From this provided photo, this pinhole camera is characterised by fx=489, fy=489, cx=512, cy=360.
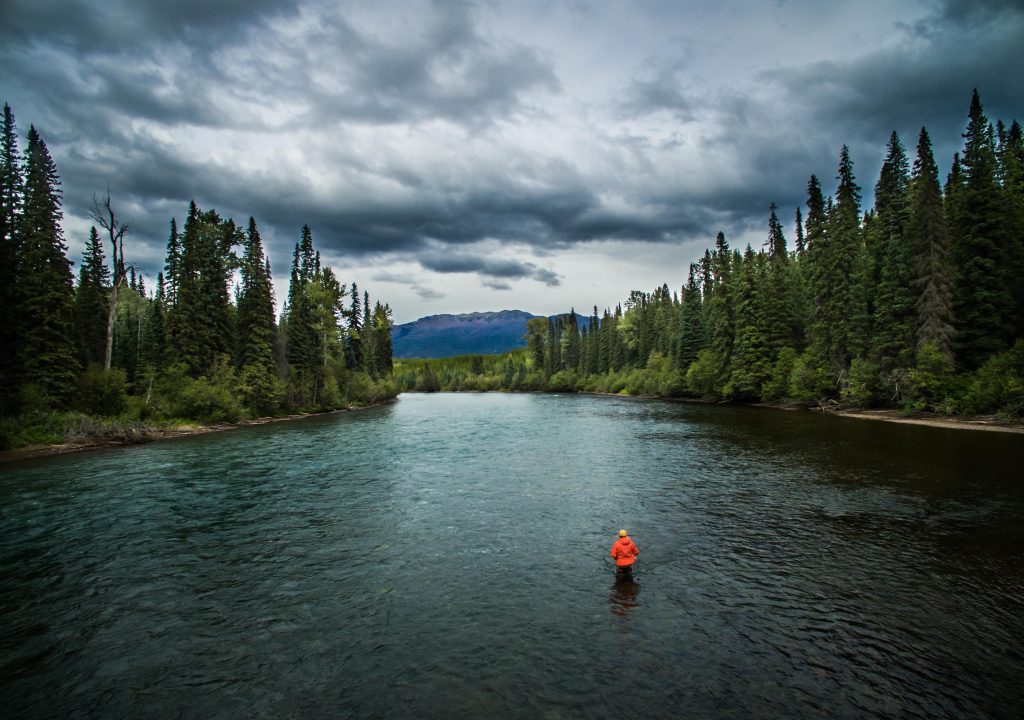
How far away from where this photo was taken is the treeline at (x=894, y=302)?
47562 mm

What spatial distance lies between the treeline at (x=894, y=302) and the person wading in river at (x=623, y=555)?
152ft

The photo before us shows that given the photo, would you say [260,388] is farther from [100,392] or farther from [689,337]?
[689,337]

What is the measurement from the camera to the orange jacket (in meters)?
14.1

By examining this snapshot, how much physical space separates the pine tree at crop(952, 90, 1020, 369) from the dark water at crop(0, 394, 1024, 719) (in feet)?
92.9

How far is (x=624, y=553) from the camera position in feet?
46.8

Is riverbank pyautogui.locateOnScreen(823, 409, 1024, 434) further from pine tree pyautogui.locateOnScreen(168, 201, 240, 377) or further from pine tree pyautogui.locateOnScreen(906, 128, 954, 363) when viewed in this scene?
pine tree pyautogui.locateOnScreen(168, 201, 240, 377)

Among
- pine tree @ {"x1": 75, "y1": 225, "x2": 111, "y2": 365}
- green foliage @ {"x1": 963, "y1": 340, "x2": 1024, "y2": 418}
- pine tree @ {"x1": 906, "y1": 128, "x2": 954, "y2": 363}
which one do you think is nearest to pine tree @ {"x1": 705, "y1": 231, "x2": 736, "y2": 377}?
pine tree @ {"x1": 906, "y1": 128, "x2": 954, "y2": 363}

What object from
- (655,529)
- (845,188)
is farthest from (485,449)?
(845,188)

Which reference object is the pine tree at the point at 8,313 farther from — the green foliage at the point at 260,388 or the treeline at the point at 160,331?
the green foliage at the point at 260,388

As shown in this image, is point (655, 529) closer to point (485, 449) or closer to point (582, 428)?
point (485, 449)

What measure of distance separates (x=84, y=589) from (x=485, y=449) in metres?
27.6

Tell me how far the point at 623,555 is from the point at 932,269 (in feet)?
173

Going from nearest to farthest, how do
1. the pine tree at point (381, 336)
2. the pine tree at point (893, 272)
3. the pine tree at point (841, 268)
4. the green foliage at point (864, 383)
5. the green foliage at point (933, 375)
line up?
the green foliage at point (933, 375), the pine tree at point (893, 272), the green foliage at point (864, 383), the pine tree at point (841, 268), the pine tree at point (381, 336)

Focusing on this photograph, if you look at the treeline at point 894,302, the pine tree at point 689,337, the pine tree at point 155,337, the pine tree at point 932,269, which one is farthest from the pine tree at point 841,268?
the pine tree at point 155,337
